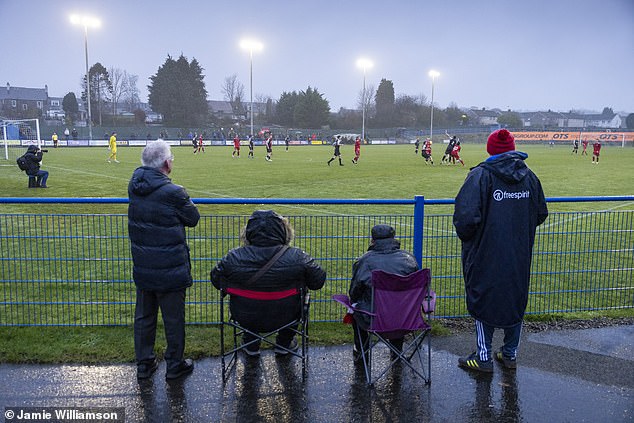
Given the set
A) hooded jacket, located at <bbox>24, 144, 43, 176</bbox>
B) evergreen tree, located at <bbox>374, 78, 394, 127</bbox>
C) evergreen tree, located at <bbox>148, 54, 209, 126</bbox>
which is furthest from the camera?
evergreen tree, located at <bbox>374, 78, 394, 127</bbox>

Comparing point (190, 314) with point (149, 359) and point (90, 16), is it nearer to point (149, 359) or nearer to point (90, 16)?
point (149, 359)

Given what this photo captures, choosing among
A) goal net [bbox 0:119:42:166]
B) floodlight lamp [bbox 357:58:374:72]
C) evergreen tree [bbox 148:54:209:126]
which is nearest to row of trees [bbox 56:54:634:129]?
evergreen tree [bbox 148:54:209:126]

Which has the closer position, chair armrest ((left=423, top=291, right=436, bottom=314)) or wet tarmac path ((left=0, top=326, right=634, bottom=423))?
wet tarmac path ((left=0, top=326, right=634, bottom=423))

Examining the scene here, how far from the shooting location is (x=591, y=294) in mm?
6836

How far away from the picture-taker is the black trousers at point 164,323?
13.9 ft

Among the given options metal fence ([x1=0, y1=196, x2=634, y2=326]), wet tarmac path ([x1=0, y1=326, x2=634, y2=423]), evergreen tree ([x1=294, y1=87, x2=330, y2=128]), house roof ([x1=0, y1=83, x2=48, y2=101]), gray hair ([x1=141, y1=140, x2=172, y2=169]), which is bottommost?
wet tarmac path ([x1=0, y1=326, x2=634, y2=423])

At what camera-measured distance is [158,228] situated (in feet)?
13.3

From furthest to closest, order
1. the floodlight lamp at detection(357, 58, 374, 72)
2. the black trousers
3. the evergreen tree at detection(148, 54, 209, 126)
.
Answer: the evergreen tree at detection(148, 54, 209, 126) → the floodlight lamp at detection(357, 58, 374, 72) → the black trousers

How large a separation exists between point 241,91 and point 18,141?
241 ft

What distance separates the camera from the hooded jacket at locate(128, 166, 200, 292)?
4016 millimetres

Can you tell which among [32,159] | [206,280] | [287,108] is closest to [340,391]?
[206,280]

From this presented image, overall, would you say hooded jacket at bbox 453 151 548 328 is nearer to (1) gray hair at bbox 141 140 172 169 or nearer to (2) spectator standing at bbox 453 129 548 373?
(2) spectator standing at bbox 453 129 548 373

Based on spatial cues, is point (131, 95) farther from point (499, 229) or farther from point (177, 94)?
point (499, 229)

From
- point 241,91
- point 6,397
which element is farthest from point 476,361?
point 241,91
